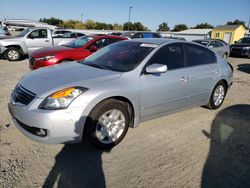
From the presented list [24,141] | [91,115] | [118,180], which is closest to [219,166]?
[118,180]

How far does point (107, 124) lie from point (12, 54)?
9815mm

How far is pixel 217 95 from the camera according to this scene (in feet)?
16.6

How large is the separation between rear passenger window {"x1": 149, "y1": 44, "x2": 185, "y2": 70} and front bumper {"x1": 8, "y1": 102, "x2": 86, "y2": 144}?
1.56 metres

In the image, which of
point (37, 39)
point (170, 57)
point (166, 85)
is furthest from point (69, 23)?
point (166, 85)

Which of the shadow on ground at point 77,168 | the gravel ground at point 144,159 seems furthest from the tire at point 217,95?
the shadow on ground at point 77,168

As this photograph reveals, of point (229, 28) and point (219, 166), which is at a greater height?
point (229, 28)

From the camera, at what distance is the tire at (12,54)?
1105cm

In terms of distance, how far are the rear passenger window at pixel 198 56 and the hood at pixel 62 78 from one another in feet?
5.42

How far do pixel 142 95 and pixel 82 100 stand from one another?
1.01 m

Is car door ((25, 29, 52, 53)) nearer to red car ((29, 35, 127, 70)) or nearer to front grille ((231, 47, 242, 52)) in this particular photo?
red car ((29, 35, 127, 70))

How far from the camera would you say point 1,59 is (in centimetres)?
1166

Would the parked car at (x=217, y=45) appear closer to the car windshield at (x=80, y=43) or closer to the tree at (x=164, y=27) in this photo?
the car windshield at (x=80, y=43)

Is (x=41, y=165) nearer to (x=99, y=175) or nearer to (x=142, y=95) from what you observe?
(x=99, y=175)

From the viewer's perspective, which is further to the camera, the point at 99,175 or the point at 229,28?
the point at 229,28
